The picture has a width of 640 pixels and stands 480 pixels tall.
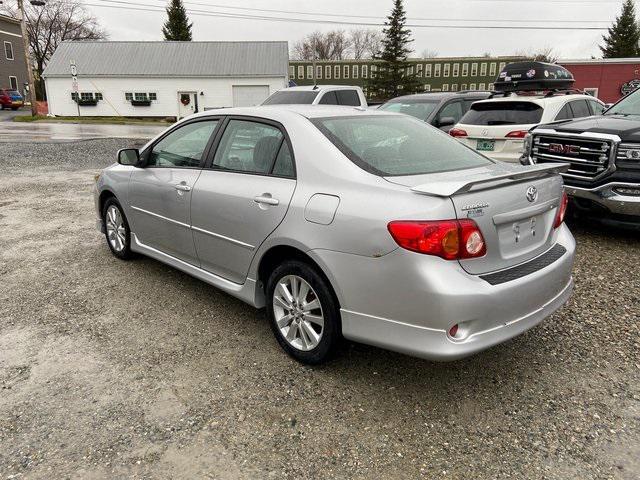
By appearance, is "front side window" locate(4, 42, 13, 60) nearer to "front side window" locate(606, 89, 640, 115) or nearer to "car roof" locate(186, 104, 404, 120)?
"front side window" locate(606, 89, 640, 115)

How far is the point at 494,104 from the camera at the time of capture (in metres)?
7.70

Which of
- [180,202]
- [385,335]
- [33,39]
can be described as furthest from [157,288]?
[33,39]

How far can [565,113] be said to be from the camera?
25.4 ft

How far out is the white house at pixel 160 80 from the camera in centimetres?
3991

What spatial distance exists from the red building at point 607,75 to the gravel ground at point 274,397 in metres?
26.2

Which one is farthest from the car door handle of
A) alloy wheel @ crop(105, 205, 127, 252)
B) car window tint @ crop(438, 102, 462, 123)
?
car window tint @ crop(438, 102, 462, 123)

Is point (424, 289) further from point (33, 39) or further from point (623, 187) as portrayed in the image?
point (33, 39)

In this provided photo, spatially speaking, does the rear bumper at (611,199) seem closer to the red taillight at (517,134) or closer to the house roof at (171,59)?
the red taillight at (517,134)

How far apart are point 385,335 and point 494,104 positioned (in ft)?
19.7

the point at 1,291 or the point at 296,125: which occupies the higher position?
the point at 296,125

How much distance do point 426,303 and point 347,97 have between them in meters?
10.3

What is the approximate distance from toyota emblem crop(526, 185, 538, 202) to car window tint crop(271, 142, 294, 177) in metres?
1.39

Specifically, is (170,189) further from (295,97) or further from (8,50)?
(8,50)

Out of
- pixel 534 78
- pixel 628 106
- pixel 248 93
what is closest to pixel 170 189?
pixel 628 106
